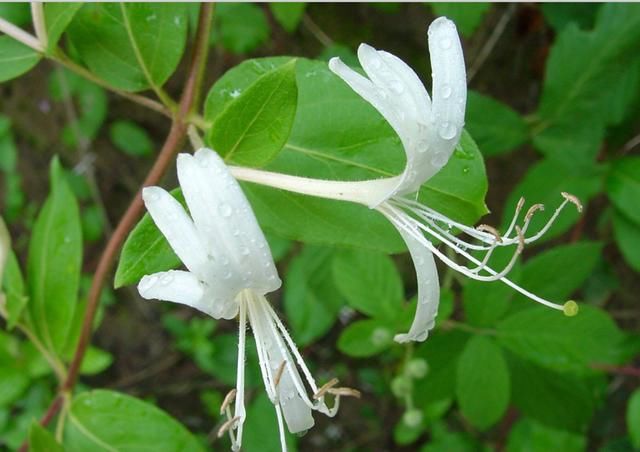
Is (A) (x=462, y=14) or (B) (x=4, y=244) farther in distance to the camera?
(A) (x=462, y=14)

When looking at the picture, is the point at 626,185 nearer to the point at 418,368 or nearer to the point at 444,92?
the point at 418,368

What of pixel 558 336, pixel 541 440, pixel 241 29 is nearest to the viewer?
pixel 558 336

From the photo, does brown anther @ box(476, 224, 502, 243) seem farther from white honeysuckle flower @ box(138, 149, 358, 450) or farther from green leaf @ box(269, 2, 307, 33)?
green leaf @ box(269, 2, 307, 33)

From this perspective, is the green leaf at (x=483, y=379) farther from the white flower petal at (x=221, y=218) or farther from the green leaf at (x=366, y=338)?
the white flower petal at (x=221, y=218)

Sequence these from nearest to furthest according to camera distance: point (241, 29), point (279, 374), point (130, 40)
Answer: point (279, 374) → point (130, 40) → point (241, 29)

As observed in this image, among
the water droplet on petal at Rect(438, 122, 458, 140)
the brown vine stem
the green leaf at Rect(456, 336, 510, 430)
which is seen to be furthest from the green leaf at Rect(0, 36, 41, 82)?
the green leaf at Rect(456, 336, 510, 430)

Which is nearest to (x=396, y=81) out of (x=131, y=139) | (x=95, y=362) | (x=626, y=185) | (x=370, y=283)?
(x=370, y=283)

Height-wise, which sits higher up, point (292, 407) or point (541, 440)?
point (292, 407)

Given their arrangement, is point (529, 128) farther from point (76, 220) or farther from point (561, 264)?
point (76, 220)

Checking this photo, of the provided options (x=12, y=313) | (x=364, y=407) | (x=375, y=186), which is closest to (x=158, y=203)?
(x=375, y=186)
